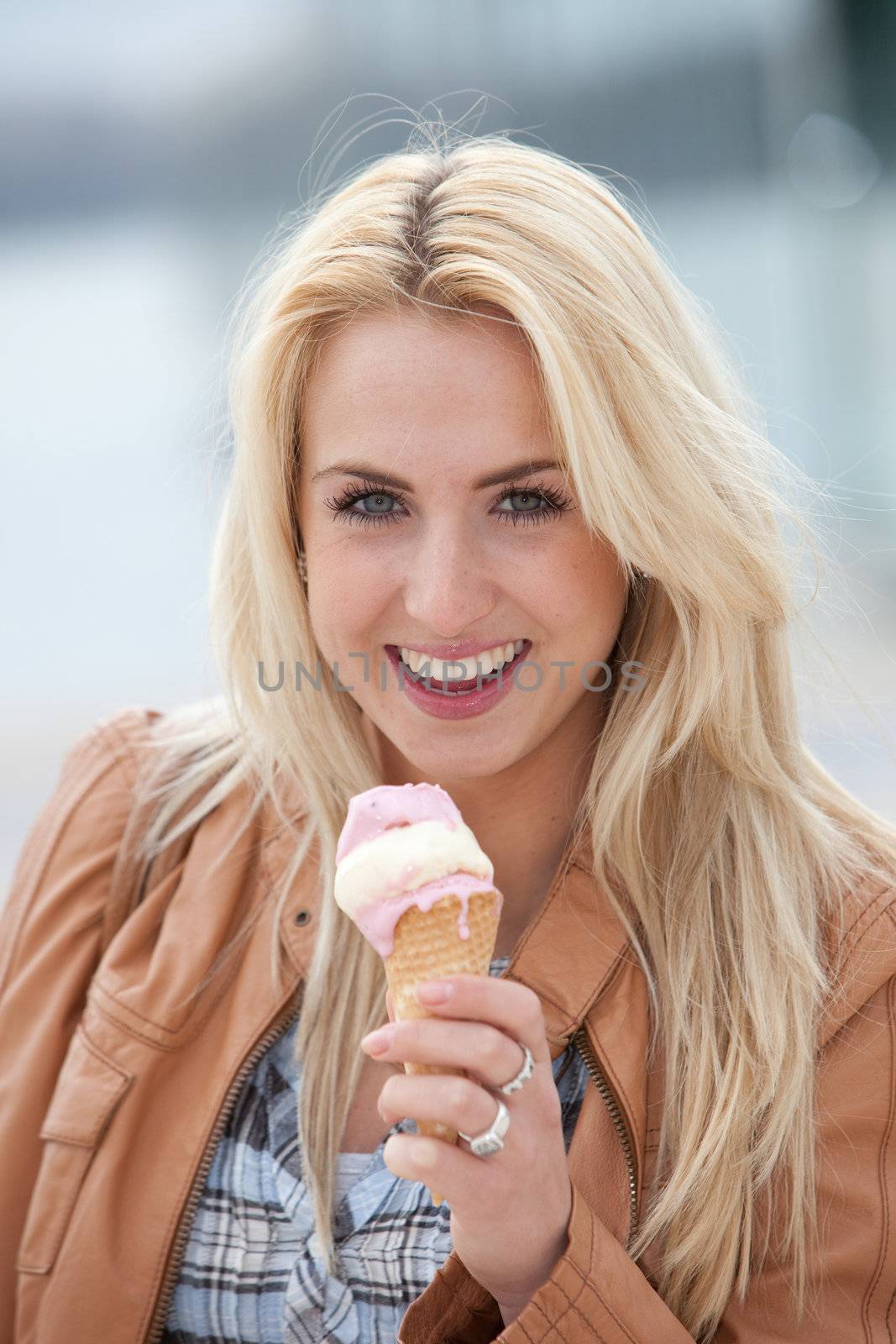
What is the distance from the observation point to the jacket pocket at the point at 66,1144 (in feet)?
5.84

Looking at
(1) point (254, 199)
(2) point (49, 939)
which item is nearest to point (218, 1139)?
(2) point (49, 939)

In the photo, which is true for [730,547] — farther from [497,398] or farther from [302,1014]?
[302,1014]

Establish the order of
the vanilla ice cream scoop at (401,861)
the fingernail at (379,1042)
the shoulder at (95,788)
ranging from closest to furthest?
the fingernail at (379,1042) < the vanilla ice cream scoop at (401,861) < the shoulder at (95,788)

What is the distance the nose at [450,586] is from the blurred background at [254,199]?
533 cm

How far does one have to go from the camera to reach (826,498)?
1.90m

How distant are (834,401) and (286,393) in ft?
21.9

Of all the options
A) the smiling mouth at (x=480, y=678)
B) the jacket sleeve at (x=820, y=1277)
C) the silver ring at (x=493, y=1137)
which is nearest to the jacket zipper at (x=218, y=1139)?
the jacket sleeve at (x=820, y=1277)

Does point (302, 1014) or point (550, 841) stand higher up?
point (550, 841)

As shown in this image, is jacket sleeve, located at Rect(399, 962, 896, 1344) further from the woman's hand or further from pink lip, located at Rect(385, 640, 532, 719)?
pink lip, located at Rect(385, 640, 532, 719)

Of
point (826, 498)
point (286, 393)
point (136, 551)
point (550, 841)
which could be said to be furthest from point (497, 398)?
point (136, 551)

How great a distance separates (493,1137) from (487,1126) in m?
0.02

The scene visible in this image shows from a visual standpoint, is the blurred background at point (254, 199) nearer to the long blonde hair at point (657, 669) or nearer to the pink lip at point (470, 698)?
the long blonde hair at point (657, 669)

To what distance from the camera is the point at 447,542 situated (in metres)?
1.65

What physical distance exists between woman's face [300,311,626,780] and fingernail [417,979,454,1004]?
1.74 feet
